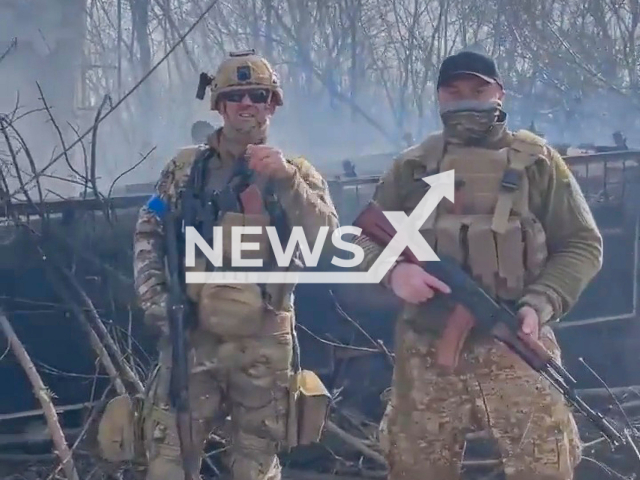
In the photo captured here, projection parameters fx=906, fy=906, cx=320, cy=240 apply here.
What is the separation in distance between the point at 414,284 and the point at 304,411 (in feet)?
1.96

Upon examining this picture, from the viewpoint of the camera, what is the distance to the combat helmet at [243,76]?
115 inches

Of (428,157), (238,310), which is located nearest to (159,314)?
(238,310)

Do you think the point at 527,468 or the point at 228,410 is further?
the point at 228,410

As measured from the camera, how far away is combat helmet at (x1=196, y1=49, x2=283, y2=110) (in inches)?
115

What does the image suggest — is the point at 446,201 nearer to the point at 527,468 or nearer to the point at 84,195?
the point at 527,468

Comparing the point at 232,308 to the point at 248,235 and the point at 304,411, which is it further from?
the point at 304,411

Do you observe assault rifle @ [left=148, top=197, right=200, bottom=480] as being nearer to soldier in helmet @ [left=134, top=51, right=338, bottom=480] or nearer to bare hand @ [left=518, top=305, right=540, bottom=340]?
soldier in helmet @ [left=134, top=51, right=338, bottom=480]

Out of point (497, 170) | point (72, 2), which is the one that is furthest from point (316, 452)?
point (72, 2)

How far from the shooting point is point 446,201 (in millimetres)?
2916

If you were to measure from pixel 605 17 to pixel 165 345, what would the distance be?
10.9 metres

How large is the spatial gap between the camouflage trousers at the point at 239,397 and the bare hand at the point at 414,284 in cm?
44

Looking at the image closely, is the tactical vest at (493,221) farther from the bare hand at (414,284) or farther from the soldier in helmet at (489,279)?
the bare hand at (414,284)

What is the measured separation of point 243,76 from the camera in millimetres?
2934

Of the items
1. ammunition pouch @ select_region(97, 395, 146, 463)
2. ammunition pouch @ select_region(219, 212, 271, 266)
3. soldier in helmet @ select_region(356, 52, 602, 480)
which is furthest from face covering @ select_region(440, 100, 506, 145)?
ammunition pouch @ select_region(97, 395, 146, 463)
